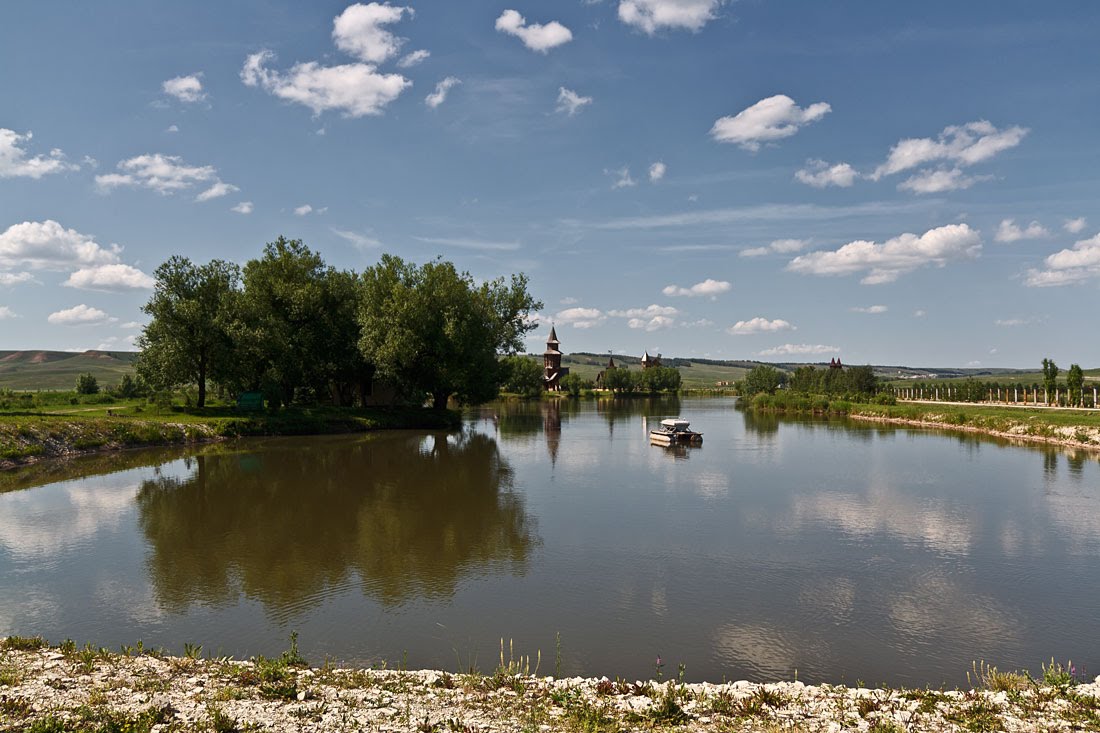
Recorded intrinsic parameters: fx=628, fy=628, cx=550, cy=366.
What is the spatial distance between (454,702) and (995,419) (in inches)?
2686

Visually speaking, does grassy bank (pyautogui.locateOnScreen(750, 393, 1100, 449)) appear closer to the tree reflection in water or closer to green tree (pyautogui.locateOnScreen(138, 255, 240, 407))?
the tree reflection in water

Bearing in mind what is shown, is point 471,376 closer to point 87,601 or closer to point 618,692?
point 87,601

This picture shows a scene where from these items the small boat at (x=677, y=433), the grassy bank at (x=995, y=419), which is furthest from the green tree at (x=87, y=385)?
the grassy bank at (x=995, y=419)

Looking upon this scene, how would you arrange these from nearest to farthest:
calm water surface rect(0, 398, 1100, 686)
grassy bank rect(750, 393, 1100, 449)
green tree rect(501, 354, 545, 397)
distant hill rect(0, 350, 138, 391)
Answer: calm water surface rect(0, 398, 1100, 686) → grassy bank rect(750, 393, 1100, 449) → distant hill rect(0, 350, 138, 391) → green tree rect(501, 354, 545, 397)

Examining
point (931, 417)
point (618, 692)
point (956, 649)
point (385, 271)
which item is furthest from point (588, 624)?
point (931, 417)

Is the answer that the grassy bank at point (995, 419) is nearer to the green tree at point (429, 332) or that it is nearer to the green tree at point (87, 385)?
the green tree at point (429, 332)

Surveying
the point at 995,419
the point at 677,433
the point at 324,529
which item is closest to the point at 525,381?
the point at 677,433

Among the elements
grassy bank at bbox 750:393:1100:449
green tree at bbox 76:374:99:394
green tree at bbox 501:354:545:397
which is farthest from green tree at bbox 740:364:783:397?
green tree at bbox 76:374:99:394

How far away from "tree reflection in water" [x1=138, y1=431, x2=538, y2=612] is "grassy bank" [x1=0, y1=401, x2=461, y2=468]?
25.8 ft

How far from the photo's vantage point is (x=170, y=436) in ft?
144

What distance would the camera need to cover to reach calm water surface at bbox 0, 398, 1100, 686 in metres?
12.1

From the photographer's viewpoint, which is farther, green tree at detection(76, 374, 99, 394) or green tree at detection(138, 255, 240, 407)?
green tree at detection(76, 374, 99, 394)

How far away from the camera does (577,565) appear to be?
56.7 ft

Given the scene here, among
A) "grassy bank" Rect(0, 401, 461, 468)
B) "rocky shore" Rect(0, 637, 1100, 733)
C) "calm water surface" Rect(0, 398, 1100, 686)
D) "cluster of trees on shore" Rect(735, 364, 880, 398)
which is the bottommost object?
"calm water surface" Rect(0, 398, 1100, 686)
